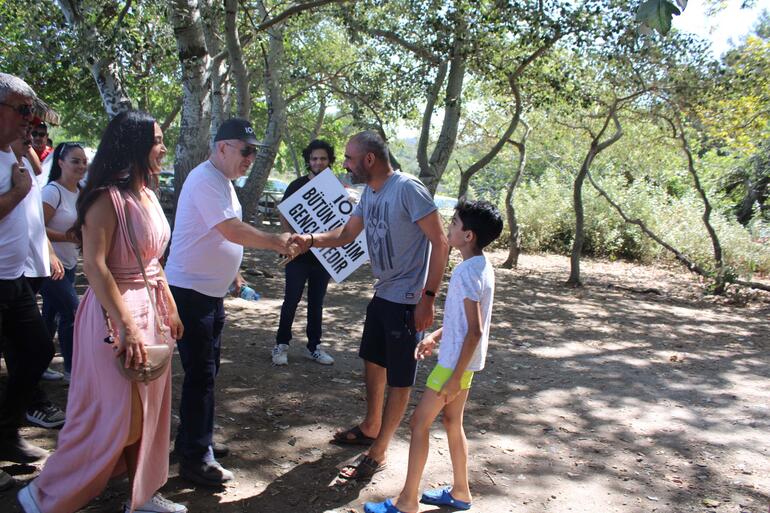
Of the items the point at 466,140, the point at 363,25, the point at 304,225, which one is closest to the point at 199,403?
the point at 304,225

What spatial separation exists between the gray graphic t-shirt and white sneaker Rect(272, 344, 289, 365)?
7.42ft

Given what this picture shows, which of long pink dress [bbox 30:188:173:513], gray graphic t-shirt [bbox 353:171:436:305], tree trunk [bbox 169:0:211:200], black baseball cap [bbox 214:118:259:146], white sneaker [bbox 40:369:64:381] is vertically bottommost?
white sneaker [bbox 40:369:64:381]

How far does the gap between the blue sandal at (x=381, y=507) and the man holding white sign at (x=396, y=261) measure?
15.2 inches

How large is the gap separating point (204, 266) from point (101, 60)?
17.3ft

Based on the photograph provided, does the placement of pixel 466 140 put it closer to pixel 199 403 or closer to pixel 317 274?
pixel 317 274

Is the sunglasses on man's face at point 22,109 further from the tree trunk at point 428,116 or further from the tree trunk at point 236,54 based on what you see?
the tree trunk at point 428,116

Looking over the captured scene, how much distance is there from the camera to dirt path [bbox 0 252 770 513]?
3.55 metres

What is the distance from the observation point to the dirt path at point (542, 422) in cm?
355

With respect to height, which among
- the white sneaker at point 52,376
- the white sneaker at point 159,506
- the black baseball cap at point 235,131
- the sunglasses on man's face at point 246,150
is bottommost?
the white sneaker at point 159,506

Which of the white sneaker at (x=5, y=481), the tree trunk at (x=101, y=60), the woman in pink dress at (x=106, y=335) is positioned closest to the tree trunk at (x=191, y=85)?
the tree trunk at (x=101, y=60)

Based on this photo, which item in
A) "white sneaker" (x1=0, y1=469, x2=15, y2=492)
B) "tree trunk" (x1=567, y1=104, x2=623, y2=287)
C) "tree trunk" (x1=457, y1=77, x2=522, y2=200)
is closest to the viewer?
"white sneaker" (x1=0, y1=469, x2=15, y2=492)

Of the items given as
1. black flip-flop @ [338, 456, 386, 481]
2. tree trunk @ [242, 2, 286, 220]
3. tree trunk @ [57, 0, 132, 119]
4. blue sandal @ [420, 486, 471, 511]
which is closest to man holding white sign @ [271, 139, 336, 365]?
black flip-flop @ [338, 456, 386, 481]

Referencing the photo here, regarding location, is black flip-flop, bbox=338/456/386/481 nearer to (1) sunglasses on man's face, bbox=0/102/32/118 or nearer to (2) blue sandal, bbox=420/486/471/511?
(2) blue sandal, bbox=420/486/471/511

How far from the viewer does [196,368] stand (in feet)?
10.9
